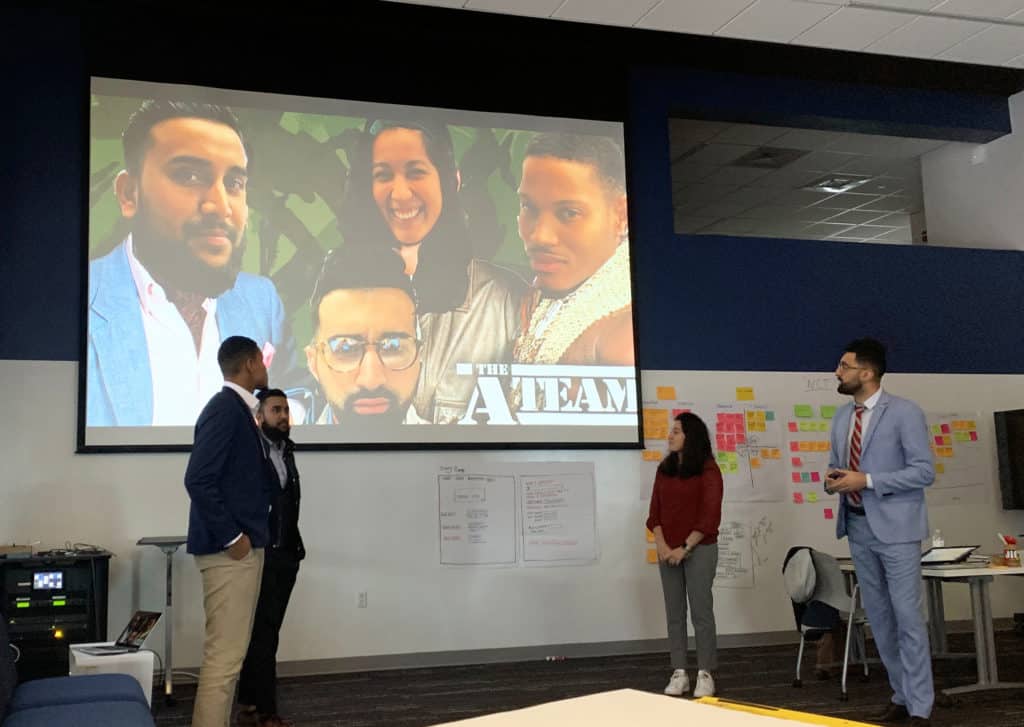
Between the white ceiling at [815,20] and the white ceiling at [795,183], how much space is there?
1.39 metres

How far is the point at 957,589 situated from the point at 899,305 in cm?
222

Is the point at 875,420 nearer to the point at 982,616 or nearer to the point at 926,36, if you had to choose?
the point at 982,616

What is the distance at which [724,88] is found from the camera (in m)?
7.51

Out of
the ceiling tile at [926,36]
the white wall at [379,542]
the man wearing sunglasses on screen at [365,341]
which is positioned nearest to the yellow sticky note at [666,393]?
the white wall at [379,542]

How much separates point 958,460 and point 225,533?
611cm

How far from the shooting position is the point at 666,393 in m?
6.98

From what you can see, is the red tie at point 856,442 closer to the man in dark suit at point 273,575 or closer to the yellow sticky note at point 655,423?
the yellow sticky note at point 655,423

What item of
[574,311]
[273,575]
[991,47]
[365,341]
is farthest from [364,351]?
[991,47]

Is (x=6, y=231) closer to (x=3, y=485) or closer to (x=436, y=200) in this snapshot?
(x=3, y=485)

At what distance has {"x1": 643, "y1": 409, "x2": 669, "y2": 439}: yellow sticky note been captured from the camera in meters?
6.89

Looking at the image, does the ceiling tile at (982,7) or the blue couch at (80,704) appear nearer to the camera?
the blue couch at (80,704)

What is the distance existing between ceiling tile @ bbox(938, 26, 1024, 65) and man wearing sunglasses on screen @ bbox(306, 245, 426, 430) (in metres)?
4.28

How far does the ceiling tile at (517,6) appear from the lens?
606 cm

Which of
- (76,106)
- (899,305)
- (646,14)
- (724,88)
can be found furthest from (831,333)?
(76,106)
